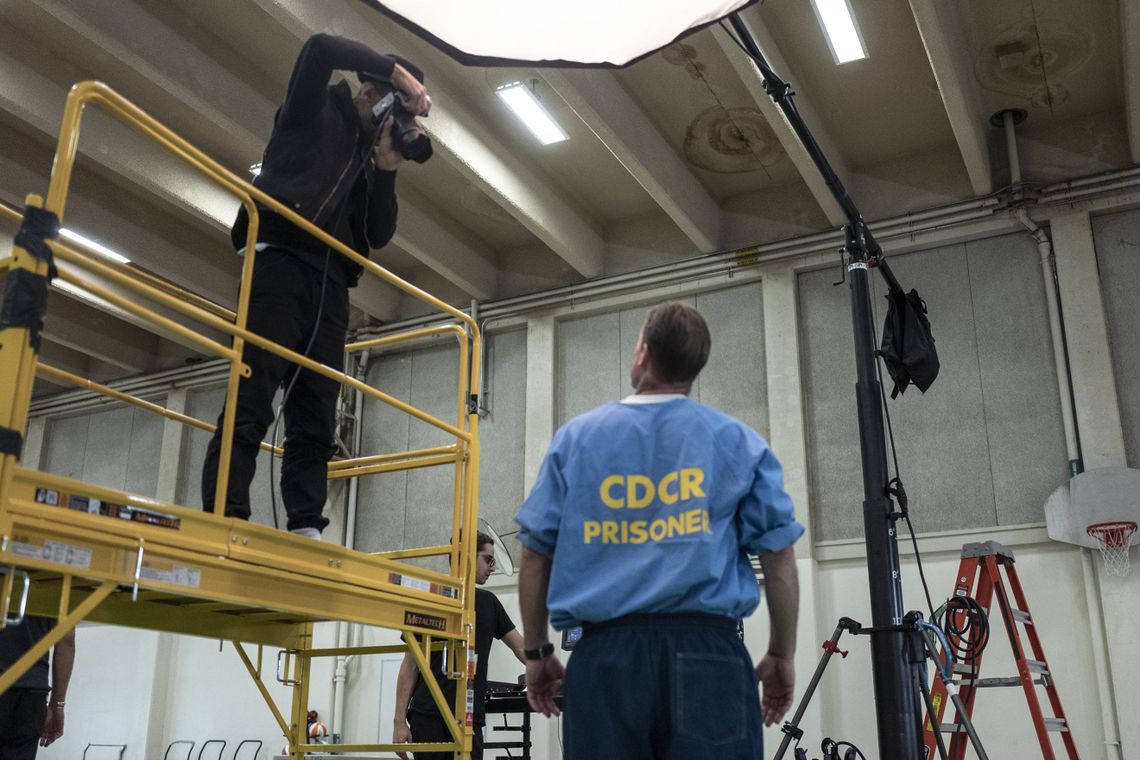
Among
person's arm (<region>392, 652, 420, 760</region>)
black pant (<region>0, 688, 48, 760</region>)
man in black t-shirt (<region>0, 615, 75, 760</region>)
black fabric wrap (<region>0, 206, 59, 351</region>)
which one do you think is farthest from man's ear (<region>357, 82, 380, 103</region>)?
person's arm (<region>392, 652, 420, 760</region>)

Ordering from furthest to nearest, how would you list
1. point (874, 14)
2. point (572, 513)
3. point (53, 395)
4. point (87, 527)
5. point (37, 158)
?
point (53, 395)
point (37, 158)
point (874, 14)
point (87, 527)
point (572, 513)

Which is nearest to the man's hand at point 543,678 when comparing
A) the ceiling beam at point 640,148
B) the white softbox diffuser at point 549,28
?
the white softbox diffuser at point 549,28

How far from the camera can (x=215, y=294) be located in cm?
1297

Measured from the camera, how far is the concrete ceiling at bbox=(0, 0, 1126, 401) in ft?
30.3

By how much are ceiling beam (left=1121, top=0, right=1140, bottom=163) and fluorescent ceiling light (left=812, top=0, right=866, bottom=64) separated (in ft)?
6.95

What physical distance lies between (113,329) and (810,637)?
427 inches

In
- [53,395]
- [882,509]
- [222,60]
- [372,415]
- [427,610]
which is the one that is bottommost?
[427,610]

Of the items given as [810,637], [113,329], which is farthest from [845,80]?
[113,329]

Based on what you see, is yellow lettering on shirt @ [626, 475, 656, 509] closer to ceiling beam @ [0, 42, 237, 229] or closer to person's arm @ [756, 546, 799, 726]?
person's arm @ [756, 546, 799, 726]

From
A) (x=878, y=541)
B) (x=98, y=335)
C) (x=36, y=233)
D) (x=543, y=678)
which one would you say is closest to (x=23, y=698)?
(x=36, y=233)

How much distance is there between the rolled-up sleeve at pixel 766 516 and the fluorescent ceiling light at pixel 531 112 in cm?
767

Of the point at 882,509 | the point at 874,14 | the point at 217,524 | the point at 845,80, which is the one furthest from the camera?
the point at 845,80

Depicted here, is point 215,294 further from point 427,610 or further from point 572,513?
point 572,513

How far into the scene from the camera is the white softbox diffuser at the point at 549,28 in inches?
155
